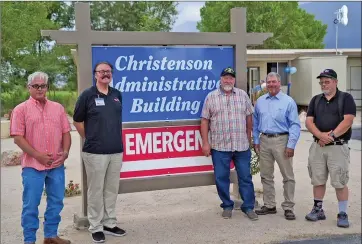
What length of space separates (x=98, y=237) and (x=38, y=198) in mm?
802

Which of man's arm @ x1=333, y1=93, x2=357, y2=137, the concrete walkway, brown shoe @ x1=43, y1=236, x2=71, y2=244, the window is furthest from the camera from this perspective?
the window

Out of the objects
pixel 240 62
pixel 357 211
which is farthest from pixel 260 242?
pixel 240 62

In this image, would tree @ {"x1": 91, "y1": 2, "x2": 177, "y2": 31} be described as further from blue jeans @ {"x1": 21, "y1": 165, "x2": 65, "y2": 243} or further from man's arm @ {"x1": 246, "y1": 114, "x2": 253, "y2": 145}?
blue jeans @ {"x1": 21, "y1": 165, "x2": 65, "y2": 243}

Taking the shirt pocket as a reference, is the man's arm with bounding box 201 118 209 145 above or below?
below

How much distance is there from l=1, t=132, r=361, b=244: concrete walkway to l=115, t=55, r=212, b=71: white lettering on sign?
1.81 metres

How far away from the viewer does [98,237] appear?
4.80 m

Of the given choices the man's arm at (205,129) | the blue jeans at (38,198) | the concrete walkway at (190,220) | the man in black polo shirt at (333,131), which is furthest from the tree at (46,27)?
the man in black polo shirt at (333,131)

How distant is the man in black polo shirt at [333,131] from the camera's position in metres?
5.23

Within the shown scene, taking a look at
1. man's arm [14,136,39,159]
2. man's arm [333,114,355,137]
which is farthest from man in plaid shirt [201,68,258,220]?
man's arm [14,136,39,159]

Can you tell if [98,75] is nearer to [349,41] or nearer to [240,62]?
[240,62]

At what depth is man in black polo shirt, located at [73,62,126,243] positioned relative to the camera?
183 inches

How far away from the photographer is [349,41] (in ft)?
148

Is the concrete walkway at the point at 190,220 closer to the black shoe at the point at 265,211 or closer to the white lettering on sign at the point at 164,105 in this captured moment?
the black shoe at the point at 265,211

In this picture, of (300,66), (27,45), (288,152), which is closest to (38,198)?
(288,152)
